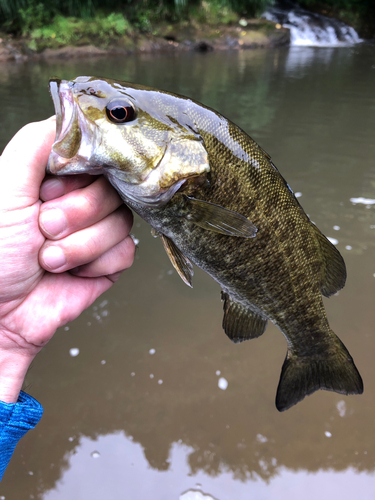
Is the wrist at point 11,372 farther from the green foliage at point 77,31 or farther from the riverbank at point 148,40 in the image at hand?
the green foliage at point 77,31

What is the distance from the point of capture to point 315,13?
19.6m

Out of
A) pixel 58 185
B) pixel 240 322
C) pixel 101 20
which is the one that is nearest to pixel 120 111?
pixel 58 185

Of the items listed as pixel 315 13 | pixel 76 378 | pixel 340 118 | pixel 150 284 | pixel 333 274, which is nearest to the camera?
pixel 333 274

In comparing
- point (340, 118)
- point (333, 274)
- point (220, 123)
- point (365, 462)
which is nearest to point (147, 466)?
point (365, 462)

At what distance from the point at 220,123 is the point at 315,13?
23384 millimetres

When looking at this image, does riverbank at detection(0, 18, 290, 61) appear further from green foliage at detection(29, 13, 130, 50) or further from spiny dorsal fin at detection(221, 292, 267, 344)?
spiny dorsal fin at detection(221, 292, 267, 344)

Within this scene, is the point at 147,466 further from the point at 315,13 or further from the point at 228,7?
the point at 315,13

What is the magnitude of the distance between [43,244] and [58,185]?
0.80ft

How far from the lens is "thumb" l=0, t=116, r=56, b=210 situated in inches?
50.2

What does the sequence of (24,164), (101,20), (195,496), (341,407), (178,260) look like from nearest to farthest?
(24,164) < (178,260) < (195,496) < (341,407) < (101,20)

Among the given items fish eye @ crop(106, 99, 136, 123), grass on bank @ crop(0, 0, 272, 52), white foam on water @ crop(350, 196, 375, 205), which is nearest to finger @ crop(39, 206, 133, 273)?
fish eye @ crop(106, 99, 136, 123)

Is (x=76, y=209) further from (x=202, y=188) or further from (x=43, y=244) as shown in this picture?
(x=202, y=188)

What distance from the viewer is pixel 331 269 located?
1.74 metres

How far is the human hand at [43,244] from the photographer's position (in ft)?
4.26
